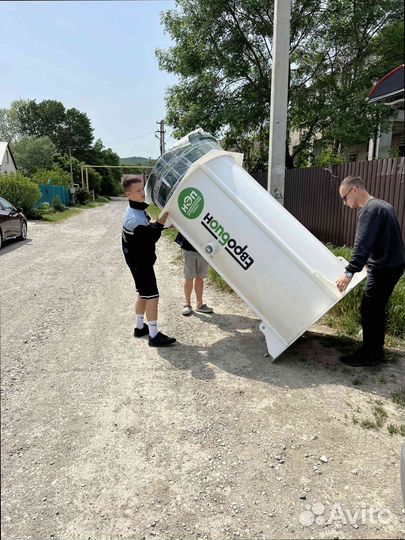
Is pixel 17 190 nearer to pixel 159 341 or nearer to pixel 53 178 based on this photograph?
pixel 53 178

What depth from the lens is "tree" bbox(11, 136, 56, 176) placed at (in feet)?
156

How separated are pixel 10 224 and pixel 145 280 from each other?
846cm

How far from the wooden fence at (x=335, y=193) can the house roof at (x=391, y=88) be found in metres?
6.19

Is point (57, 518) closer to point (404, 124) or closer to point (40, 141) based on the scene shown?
point (404, 124)

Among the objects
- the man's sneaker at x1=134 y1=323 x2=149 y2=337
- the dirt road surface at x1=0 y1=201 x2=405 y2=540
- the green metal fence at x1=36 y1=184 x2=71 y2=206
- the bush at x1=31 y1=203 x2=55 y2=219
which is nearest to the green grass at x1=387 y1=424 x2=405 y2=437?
the dirt road surface at x1=0 y1=201 x2=405 y2=540

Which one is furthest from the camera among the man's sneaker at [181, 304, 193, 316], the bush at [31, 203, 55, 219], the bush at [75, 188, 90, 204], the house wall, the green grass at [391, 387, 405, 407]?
the bush at [75, 188, 90, 204]

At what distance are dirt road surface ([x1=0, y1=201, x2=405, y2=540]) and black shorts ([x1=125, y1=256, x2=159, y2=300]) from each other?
2.01ft

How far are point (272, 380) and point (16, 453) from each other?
7.28 feet

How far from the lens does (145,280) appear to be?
4.45 meters

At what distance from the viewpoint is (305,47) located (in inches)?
474

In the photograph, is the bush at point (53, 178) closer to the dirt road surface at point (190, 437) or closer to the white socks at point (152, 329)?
the dirt road surface at point (190, 437)

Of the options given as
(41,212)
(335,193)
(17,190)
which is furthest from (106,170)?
(335,193)

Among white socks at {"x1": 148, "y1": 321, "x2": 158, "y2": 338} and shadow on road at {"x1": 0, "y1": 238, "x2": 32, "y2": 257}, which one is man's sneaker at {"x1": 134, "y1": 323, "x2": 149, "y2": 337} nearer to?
white socks at {"x1": 148, "y1": 321, "x2": 158, "y2": 338}

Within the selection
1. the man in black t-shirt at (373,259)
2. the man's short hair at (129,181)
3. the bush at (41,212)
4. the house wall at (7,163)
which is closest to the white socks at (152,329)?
the man's short hair at (129,181)
